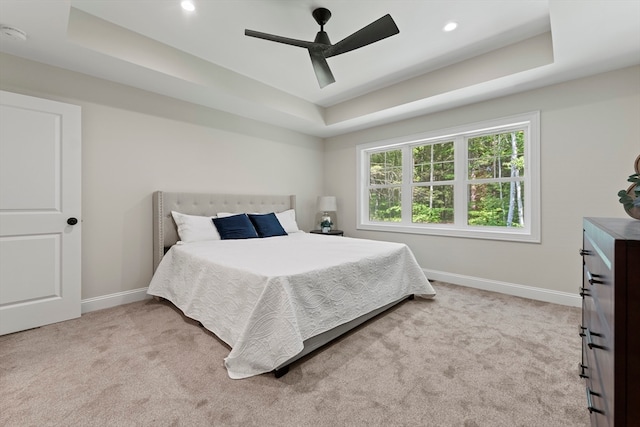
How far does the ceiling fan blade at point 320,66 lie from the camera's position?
7.54 feet

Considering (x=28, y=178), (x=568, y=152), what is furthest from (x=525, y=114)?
(x=28, y=178)

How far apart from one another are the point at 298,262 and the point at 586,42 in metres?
2.98

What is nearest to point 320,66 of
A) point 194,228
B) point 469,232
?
point 194,228

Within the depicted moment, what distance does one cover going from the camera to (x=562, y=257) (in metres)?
2.99

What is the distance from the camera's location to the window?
3.32 m

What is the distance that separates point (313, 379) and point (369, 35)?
8.04ft

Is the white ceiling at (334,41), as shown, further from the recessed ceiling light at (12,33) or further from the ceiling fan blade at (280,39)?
the ceiling fan blade at (280,39)

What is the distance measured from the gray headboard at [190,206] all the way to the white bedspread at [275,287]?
0.34 metres

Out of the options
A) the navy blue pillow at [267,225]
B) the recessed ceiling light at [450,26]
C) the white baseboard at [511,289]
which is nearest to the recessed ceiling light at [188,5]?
the recessed ceiling light at [450,26]

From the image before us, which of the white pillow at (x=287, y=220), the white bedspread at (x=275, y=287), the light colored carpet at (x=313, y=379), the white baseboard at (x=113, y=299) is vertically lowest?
the light colored carpet at (x=313, y=379)

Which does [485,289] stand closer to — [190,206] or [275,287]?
[275,287]

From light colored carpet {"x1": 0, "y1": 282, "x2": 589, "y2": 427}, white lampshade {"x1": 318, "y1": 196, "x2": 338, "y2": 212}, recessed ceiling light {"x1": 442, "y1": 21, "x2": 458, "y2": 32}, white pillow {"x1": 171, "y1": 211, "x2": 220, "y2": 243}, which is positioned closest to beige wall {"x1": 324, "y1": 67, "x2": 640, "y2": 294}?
light colored carpet {"x1": 0, "y1": 282, "x2": 589, "y2": 427}

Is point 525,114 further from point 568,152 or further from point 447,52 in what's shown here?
point 447,52

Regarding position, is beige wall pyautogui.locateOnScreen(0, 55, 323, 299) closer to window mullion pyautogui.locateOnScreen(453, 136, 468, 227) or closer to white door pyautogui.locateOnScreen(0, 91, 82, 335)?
white door pyautogui.locateOnScreen(0, 91, 82, 335)
